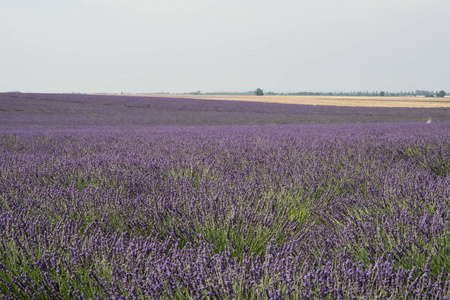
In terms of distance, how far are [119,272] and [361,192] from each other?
219cm

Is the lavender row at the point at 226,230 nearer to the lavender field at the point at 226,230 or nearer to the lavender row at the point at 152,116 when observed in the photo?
the lavender field at the point at 226,230

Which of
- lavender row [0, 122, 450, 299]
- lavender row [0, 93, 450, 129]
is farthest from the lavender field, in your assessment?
lavender row [0, 93, 450, 129]

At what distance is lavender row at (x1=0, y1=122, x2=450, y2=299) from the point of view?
1.23m

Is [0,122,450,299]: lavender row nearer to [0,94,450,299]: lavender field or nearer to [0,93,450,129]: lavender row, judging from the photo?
[0,94,450,299]: lavender field

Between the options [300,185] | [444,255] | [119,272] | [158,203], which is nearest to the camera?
[119,272]

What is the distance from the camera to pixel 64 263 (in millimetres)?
1428

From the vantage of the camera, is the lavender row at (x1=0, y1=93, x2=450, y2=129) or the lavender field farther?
the lavender row at (x1=0, y1=93, x2=450, y2=129)

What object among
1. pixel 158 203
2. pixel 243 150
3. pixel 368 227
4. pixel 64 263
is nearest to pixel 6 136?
pixel 243 150

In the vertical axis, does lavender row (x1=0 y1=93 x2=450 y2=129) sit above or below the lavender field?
above

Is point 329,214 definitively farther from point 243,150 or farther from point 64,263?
point 243,150

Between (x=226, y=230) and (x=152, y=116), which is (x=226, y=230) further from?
(x=152, y=116)

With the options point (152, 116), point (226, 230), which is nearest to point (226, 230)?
point (226, 230)

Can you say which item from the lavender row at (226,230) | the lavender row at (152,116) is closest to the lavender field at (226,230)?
the lavender row at (226,230)

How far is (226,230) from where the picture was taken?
1967mm
